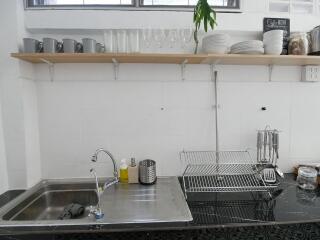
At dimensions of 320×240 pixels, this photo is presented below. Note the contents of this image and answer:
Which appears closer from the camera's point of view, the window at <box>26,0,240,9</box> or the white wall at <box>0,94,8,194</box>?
the white wall at <box>0,94,8,194</box>

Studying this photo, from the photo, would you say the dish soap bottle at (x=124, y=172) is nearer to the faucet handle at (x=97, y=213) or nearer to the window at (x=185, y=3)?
the faucet handle at (x=97, y=213)

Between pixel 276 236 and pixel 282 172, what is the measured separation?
0.75 m

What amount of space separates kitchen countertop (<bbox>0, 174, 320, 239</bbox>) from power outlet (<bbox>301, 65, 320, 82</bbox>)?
838 millimetres

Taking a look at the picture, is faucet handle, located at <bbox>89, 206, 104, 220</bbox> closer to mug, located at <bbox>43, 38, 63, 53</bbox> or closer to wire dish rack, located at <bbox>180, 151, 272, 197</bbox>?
wire dish rack, located at <bbox>180, 151, 272, 197</bbox>

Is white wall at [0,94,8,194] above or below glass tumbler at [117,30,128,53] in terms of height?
below

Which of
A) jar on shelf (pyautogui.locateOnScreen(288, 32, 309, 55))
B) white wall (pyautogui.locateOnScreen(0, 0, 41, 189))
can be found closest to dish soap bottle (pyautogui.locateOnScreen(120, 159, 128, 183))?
white wall (pyautogui.locateOnScreen(0, 0, 41, 189))

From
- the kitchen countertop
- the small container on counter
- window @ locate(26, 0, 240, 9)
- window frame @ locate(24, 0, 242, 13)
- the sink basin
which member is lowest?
the sink basin

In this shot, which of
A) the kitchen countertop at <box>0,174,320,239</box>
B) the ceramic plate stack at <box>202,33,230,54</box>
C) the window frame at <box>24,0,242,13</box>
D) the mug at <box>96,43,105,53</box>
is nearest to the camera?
the kitchen countertop at <box>0,174,320,239</box>

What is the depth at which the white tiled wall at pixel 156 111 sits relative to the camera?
165 cm

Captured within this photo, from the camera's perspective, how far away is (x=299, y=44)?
5.03ft

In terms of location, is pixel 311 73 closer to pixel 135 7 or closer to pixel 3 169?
pixel 135 7

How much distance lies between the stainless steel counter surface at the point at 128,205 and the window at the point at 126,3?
51.8 inches

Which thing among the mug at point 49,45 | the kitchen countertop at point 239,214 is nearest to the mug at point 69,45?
the mug at point 49,45

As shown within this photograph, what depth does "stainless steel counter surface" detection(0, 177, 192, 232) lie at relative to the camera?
113cm
